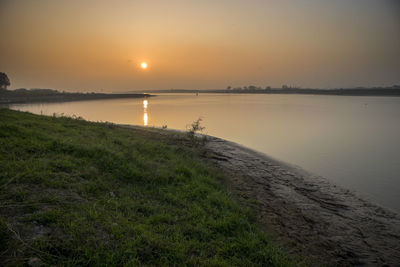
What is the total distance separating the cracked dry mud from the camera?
538cm

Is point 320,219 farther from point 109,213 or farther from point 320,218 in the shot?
point 109,213

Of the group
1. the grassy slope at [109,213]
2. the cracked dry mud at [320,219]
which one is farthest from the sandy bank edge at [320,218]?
the grassy slope at [109,213]

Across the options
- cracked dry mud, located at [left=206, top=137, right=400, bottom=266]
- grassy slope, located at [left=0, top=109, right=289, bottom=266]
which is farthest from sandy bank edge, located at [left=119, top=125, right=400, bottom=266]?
grassy slope, located at [left=0, top=109, right=289, bottom=266]

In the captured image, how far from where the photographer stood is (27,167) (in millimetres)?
5746

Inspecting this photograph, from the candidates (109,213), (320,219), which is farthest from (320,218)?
(109,213)

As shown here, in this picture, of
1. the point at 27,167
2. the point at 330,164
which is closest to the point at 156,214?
the point at 27,167

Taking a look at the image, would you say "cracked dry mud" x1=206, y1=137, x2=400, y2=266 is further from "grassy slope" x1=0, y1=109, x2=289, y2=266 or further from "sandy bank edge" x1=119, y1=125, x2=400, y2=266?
"grassy slope" x1=0, y1=109, x2=289, y2=266

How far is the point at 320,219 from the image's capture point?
6930 millimetres

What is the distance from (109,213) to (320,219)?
20.9 ft

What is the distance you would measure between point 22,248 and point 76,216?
1023 mm

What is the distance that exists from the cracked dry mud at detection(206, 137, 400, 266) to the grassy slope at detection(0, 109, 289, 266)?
1.10 metres

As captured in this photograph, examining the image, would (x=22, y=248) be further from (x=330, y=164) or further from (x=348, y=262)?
(x=330, y=164)

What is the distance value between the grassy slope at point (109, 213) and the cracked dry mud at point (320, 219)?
1100mm

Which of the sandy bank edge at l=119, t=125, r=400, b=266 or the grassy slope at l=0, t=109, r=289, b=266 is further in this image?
the sandy bank edge at l=119, t=125, r=400, b=266
